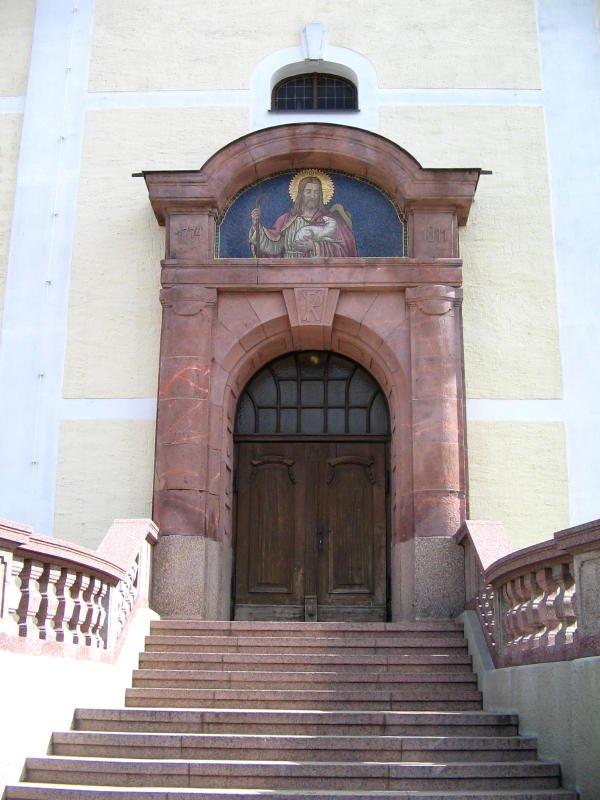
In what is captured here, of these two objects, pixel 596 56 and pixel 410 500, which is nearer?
pixel 410 500

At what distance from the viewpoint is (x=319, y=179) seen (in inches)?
520

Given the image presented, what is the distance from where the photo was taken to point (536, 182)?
13203 mm

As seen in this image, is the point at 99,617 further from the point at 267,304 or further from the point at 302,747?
the point at 267,304

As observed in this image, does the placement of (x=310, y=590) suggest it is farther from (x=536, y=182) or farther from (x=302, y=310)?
(x=536, y=182)

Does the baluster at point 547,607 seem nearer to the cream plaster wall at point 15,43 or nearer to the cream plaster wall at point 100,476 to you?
the cream plaster wall at point 100,476

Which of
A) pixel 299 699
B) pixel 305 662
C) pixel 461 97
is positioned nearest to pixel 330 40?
pixel 461 97

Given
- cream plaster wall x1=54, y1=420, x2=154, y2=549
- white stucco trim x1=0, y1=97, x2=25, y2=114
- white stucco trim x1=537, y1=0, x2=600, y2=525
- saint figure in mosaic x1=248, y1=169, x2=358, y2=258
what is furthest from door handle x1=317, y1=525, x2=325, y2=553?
white stucco trim x1=0, y1=97, x2=25, y2=114

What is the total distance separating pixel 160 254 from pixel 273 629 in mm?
4813

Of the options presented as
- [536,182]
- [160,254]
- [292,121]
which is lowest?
[160,254]

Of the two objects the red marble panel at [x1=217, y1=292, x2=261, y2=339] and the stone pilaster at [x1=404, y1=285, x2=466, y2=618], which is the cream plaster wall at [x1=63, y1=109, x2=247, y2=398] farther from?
the stone pilaster at [x1=404, y1=285, x2=466, y2=618]

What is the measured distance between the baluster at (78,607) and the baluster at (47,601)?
34 cm

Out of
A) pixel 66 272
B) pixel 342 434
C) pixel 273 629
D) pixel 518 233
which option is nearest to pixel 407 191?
pixel 518 233

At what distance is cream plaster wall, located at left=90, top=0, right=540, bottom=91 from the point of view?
45.0 feet

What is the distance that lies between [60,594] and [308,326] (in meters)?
5.18
